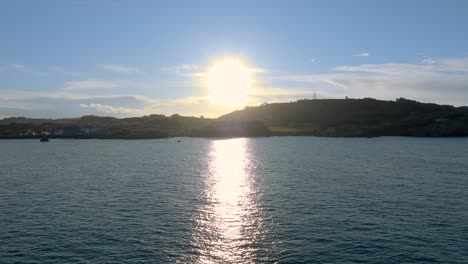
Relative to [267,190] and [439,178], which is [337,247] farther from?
[439,178]

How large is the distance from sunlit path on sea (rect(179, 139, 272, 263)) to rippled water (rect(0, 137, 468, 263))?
0.13 metres

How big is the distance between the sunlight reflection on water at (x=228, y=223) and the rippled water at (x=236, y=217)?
0.13 meters

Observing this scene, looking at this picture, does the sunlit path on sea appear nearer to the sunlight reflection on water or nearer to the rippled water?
the sunlight reflection on water

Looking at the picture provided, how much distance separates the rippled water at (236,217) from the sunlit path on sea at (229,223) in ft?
0.43

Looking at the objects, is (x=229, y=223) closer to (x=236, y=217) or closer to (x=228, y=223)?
(x=228, y=223)

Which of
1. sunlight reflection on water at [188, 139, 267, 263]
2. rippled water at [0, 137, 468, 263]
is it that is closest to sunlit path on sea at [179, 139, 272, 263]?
sunlight reflection on water at [188, 139, 267, 263]

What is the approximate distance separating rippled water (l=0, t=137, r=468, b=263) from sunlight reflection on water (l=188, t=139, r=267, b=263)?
13 centimetres

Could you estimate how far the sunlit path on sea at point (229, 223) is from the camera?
132 feet

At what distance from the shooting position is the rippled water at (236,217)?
40344mm

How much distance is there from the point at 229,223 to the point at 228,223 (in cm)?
13

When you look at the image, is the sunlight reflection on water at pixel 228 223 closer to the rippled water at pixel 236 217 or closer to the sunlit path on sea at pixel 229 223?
the sunlit path on sea at pixel 229 223

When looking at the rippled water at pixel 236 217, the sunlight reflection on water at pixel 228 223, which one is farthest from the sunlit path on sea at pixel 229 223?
the rippled water at pixel 236 217

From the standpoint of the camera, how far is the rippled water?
40.3 metres

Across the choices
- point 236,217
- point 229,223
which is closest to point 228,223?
point 229,223
